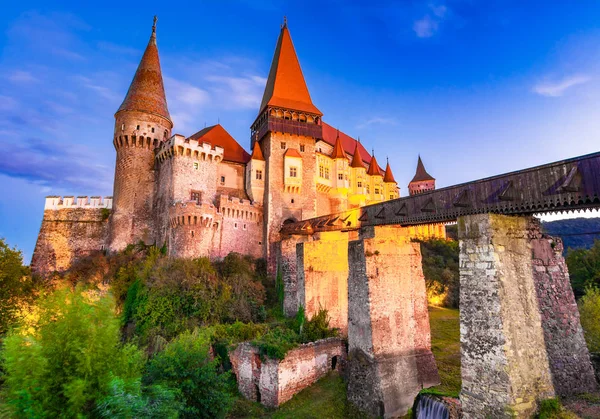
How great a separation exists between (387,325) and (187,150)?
21.9 m

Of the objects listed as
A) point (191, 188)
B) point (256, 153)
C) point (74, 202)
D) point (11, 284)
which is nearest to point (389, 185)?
point (256, 153)

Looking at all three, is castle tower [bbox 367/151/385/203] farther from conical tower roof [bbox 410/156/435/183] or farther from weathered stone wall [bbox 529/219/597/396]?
weathered stone wall [bbox 529/219/597/396]

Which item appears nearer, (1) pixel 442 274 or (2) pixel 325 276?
(2) pixel 325 276

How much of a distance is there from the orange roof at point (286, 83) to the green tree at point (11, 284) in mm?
23112

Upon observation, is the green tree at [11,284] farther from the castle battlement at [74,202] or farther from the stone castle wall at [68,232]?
the castle battlement at [74,202]

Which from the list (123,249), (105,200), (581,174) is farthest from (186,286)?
(581,174)

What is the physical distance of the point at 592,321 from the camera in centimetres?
1434

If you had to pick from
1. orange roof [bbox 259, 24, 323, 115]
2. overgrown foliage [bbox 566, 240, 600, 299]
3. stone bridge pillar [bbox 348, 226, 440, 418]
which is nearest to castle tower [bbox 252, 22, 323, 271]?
orange roof [bbox 259, 24, 323, 115]

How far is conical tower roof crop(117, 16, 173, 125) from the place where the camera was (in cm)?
2900

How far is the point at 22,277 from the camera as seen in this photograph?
2325 centimetres

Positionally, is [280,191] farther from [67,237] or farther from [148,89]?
[67,237]

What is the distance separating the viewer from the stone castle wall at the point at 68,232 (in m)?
27.4

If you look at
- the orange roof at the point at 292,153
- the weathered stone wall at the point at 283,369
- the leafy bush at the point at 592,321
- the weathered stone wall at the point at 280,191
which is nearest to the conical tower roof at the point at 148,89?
the weathered stone wall at the point at 280,191

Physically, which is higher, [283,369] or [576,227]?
[576,227]
